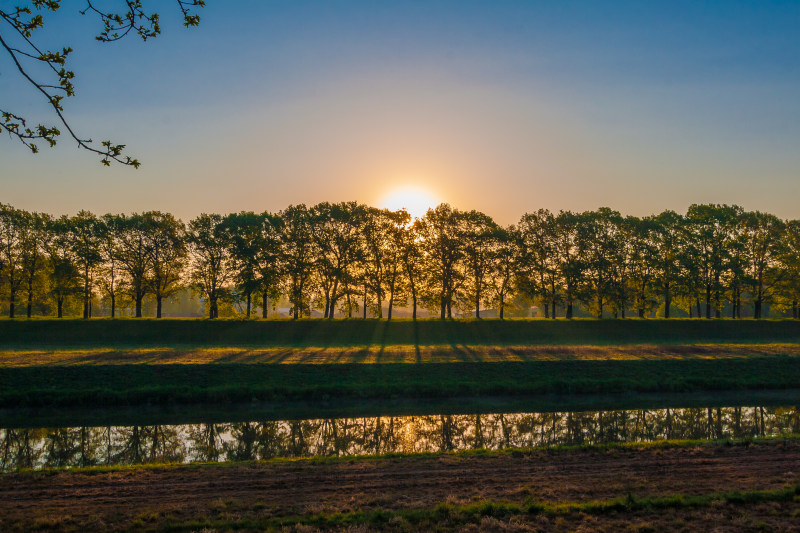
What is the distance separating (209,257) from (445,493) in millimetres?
56092

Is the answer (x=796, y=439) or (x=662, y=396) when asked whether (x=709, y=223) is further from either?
(x=796, y=439)

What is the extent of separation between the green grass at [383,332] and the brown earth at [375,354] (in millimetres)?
6468

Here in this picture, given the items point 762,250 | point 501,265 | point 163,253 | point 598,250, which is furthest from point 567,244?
Result: point 163,253

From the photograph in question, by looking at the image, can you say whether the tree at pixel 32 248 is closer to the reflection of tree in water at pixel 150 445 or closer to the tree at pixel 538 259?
the reflection of tree in water at pixel 150 445

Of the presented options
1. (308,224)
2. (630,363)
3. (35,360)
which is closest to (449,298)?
(308,224)

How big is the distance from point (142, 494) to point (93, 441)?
8455 millimetres

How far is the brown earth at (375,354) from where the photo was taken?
31.7m

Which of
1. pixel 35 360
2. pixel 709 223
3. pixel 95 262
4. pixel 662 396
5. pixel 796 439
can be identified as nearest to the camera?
pixel 796 439

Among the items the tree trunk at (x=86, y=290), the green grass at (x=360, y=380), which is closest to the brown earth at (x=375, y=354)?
the green grass at (x=360, y=380)

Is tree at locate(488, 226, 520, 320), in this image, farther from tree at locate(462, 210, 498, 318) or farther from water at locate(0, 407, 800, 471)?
water at locate(0, 407, 800, 471)

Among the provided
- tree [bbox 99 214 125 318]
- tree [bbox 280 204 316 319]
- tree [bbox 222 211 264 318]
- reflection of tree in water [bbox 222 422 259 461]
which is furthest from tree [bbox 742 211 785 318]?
tree [bbox 99 214 125 318]

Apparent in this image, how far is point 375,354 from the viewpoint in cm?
3575

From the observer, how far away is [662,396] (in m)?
27.0

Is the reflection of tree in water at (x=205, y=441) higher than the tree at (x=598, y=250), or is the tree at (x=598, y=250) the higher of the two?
the tree at (x=598, y=250)
